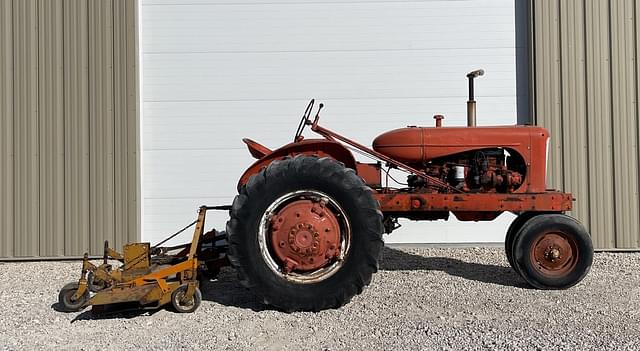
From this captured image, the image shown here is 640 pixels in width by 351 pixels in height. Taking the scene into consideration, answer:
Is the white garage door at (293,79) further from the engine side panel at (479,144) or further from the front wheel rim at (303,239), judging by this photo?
the front wheel rim at (303,239)

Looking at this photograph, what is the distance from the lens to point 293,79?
7.32 meters

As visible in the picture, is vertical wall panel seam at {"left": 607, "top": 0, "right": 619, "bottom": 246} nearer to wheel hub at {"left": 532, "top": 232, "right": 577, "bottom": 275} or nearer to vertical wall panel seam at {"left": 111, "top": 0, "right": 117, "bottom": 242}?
wheel hub at {"left": 532, "top": 232, "right": 577, "bottom": 275}

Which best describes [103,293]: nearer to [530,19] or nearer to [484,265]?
[484,265]

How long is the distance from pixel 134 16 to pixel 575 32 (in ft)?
18.5

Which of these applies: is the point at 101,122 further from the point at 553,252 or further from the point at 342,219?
the point at 553,252

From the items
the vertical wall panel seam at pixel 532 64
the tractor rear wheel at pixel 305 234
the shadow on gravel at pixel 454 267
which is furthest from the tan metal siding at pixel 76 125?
the vertical wall panel seam at pixel 532 64

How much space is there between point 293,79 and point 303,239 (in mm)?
3385

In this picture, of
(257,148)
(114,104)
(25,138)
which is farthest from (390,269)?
(25,138)

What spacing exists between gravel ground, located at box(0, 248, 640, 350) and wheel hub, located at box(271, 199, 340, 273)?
418 mm

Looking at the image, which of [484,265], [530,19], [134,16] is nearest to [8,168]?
[134,16]

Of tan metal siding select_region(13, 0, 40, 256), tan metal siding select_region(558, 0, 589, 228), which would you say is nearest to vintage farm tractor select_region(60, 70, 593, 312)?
tan metal siding select_region(558, 0, 589, 228)

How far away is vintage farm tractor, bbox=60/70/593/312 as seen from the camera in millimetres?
4422

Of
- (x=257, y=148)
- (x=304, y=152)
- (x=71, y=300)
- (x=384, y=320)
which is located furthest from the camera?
(x=257, y=148)

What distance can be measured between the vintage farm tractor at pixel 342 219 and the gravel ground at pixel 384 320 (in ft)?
0.68
